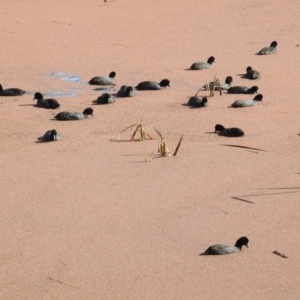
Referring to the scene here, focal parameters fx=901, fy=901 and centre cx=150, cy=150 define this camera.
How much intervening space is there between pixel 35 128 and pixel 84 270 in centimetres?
436

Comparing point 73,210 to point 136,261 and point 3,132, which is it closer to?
point 136,261

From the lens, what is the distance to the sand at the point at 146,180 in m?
6.25

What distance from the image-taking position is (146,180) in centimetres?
842

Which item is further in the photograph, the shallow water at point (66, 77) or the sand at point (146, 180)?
the shallow water at point (66, 77)

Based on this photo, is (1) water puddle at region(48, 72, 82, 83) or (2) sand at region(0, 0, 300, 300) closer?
(2) sand at region(0, 0, 300, 300)

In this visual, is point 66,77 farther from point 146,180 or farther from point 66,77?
point 146,180

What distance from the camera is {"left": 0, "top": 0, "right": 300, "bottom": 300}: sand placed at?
6.25m

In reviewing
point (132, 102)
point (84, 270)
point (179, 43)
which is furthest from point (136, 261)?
point (179, 43)

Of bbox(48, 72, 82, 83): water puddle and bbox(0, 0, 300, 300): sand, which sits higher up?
bbox(48, 72, 82, 83): water puddle

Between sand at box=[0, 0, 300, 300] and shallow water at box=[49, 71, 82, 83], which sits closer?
sand at box=[0, 0, 300, 300]

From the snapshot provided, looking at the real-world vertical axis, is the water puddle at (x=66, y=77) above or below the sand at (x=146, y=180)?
above

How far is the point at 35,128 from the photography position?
34.3 ft

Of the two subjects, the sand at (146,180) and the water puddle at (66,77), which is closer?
the sand at (146,180)

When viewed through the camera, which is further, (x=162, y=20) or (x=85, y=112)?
(x=162, y=20)
